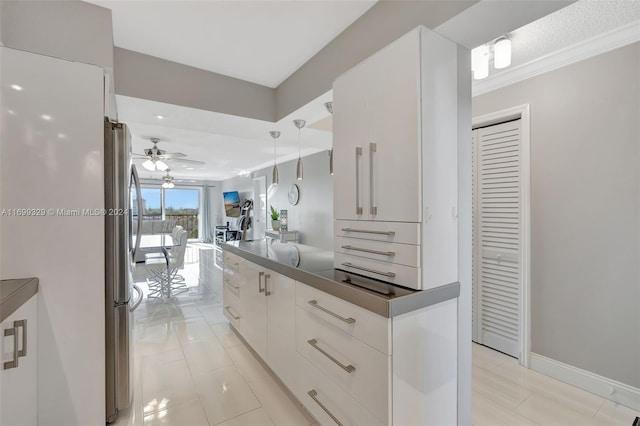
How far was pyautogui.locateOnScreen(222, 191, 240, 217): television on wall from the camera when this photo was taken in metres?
9.60

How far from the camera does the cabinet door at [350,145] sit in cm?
159

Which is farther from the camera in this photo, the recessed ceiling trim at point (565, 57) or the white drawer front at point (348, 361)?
the recessed ceiling trim at point (565, 57)

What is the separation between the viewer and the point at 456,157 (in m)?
1.47

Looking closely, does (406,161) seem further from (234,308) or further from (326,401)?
(234,308)

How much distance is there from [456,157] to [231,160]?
6135 millimetres

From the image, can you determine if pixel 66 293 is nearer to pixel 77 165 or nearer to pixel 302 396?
pixel 77 165

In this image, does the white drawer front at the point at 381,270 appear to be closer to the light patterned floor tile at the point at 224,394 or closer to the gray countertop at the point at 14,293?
the light patterned floor tile at the point at 224,394

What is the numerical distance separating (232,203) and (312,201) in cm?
518

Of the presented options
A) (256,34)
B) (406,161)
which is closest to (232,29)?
(256,34)

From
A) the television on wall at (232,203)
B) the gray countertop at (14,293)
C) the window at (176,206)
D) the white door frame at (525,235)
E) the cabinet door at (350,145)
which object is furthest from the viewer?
the window at (176,206)

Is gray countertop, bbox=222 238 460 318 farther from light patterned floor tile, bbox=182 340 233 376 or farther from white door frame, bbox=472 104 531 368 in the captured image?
white door frame, bbox=472 104 531 368

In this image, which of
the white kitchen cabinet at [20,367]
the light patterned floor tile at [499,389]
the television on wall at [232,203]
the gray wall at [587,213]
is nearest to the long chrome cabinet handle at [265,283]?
the white kitchen cabinet at [20,367]

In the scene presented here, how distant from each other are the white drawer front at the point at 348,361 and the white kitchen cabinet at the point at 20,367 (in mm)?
1289

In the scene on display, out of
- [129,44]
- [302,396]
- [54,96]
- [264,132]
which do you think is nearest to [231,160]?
[264,132]
